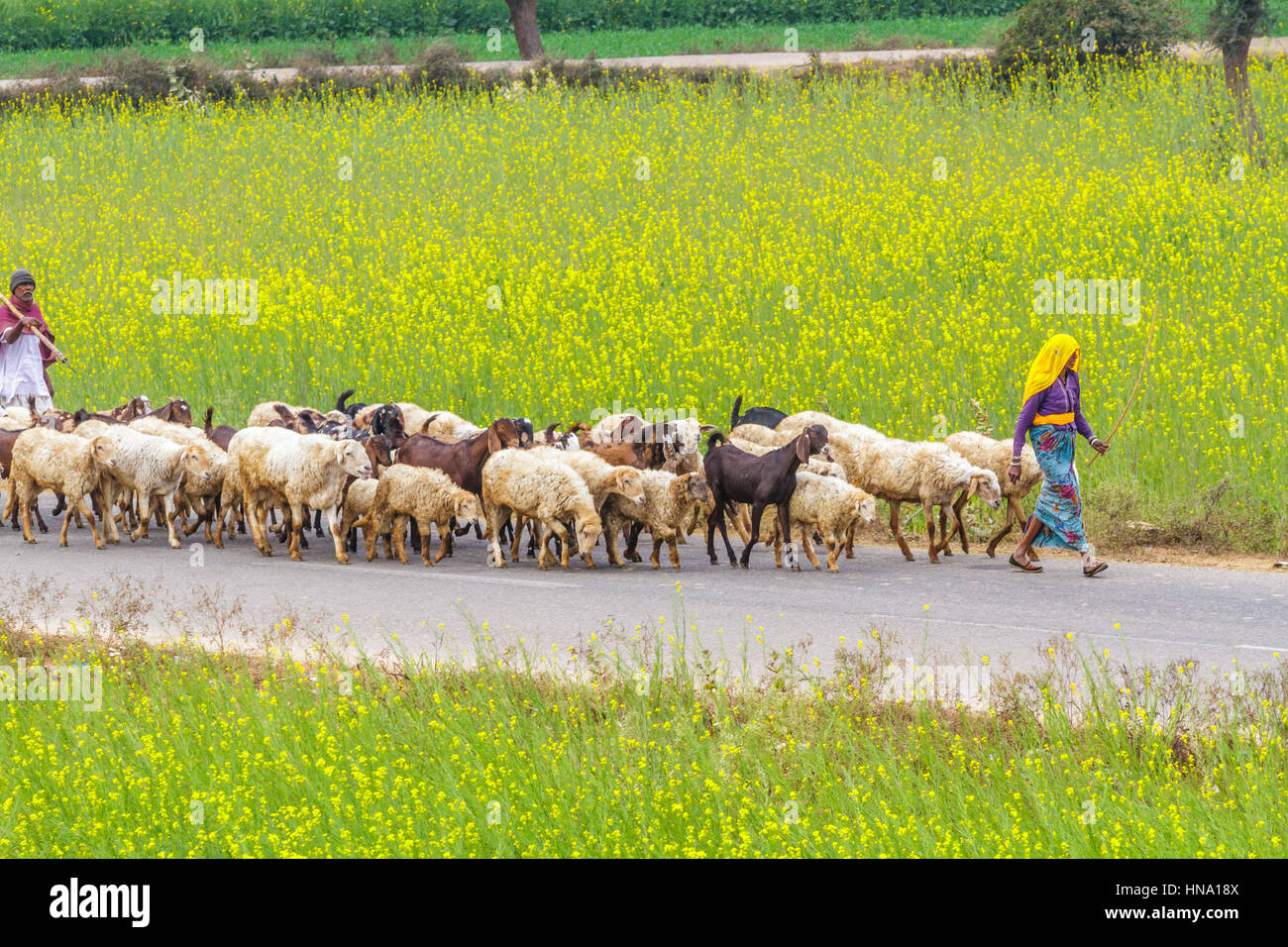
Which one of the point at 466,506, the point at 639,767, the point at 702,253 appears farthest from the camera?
the point at 702,253

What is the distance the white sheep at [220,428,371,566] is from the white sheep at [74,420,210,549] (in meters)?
0.51

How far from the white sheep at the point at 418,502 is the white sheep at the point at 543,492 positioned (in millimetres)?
283

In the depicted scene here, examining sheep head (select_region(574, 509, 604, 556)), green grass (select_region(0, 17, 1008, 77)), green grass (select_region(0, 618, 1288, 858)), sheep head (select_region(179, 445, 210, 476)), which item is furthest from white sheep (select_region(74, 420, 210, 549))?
green grass (select_region(0, 17, 1008, 77))

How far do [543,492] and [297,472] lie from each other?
8.16ft

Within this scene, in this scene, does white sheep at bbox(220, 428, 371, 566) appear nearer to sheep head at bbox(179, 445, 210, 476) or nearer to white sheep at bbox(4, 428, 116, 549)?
sheep head at bbox(179, 445, 210, 476)

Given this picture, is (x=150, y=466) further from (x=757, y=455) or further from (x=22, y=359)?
(x=757, y=455)

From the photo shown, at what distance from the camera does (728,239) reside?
26781mm

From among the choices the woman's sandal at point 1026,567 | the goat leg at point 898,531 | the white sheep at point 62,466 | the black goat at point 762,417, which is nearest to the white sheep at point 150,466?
the white sheep at point 62,466

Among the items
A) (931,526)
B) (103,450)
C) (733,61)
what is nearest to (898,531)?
(931,526)

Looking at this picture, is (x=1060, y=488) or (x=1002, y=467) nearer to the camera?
(x=1060, y=488)

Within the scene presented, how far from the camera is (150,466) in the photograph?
15.9m

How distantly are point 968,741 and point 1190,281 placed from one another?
15.7m

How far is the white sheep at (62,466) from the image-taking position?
15.9 m

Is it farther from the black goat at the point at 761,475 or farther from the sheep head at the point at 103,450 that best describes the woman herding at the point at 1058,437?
the sheep head at the point at 103,450
